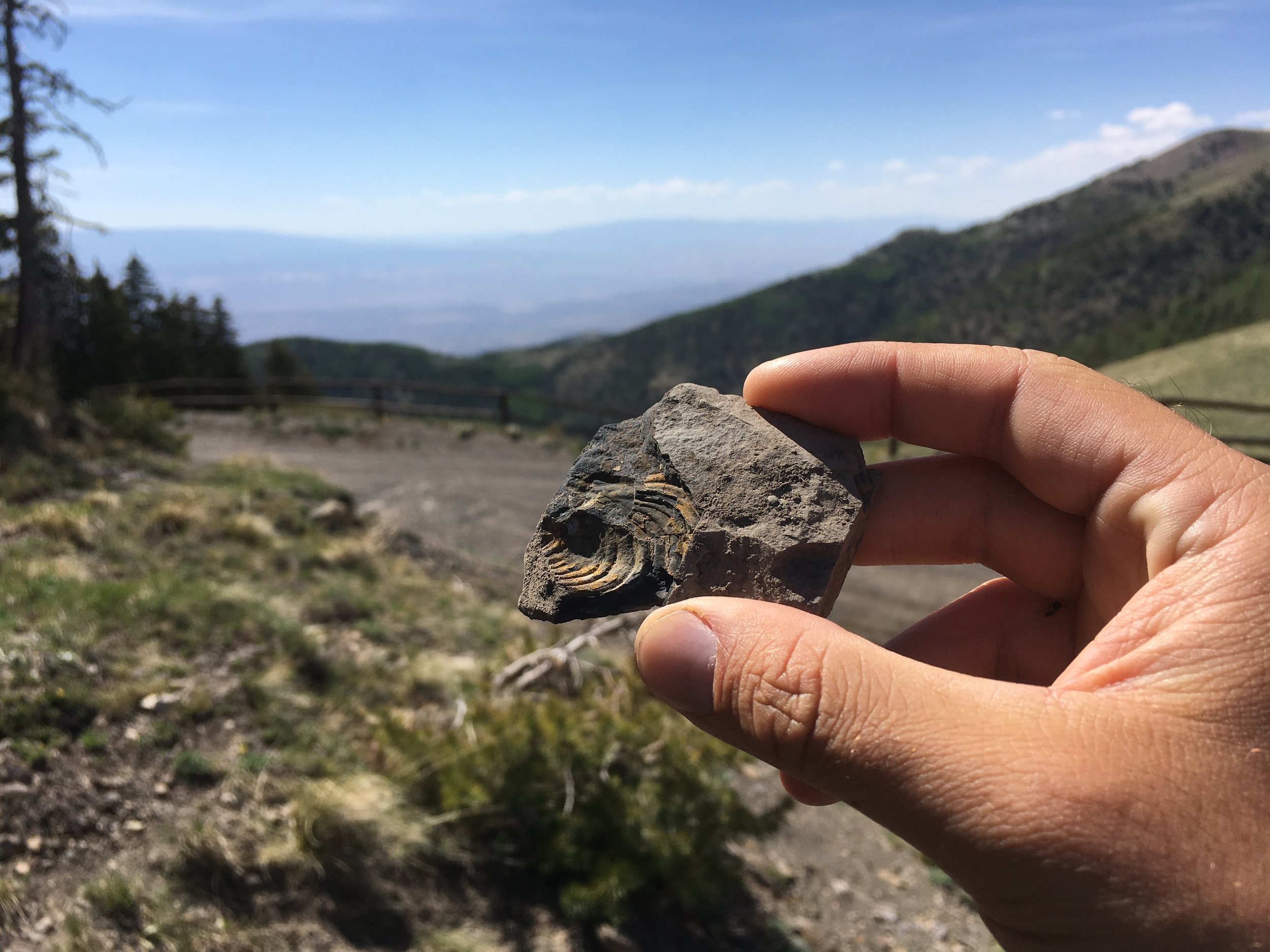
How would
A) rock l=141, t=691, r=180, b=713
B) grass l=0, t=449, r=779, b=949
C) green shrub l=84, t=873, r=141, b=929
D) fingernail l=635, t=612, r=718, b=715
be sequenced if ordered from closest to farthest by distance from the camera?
fingernail l=635, t=612, r=718, b=715 → green shrub l=84, t=873, r=141, b=929 → grass l=0, t=449, r=779, b=949 → rock l=141, t=691, r=180, b=713

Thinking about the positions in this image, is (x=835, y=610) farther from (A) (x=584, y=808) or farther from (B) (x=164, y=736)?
(B) (x=164, y=736)

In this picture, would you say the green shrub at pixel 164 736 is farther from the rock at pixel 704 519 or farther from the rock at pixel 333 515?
the rock at pixel 333 515

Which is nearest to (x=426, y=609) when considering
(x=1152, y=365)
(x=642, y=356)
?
(x=1152, y=365)

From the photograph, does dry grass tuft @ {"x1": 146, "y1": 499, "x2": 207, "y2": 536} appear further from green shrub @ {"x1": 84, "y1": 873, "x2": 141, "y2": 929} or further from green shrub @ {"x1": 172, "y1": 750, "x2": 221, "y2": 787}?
green shrub @ {"x1": 84, "y1": 873, "x2": 141, "y2": 929}

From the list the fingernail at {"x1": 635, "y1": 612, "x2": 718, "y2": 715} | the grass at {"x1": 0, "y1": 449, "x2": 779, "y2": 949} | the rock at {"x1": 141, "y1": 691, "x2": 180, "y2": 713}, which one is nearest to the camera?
the fingernail at {"x1": 635, "y1": 612, "x2": 718, "y2": 715}

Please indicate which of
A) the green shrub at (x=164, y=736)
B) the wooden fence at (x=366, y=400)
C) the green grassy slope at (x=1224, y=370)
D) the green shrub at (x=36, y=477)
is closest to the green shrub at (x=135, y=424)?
the wooden fence at (x=366, y=400)

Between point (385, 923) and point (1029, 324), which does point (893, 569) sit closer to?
point (385, 923)

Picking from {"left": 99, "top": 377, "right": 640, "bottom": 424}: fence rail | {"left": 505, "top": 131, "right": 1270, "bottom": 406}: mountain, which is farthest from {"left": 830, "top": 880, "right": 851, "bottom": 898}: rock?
{"left": 505, "top": 131, "right": 1270, "bottom": 406}: mountain

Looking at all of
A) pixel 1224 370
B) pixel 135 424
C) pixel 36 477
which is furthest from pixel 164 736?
pixel 1224 370
